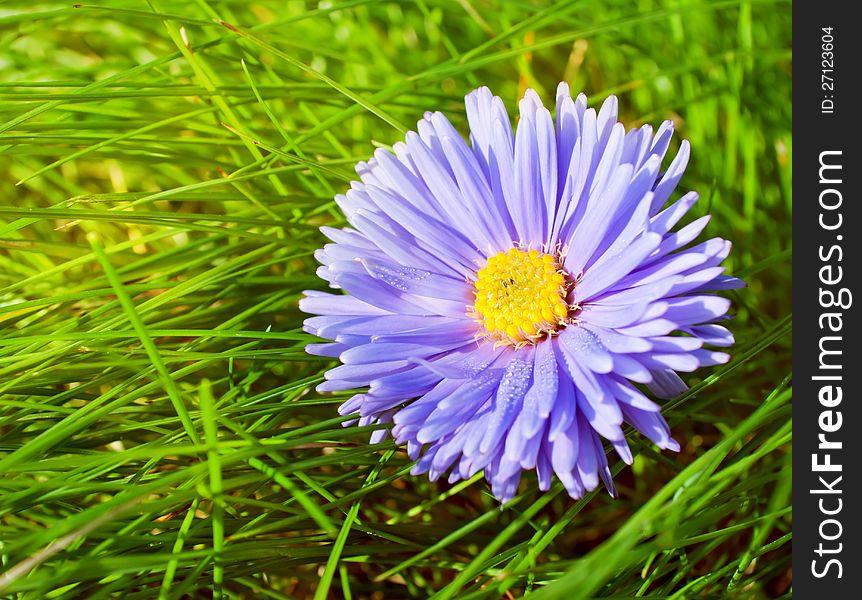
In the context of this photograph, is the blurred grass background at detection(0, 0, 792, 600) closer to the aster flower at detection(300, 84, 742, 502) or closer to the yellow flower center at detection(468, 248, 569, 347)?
the aster flower at detection(300, 84, 742, 502)

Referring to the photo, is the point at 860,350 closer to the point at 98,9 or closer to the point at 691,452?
the point at 691,452

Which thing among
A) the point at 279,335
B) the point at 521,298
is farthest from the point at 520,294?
the point at 279,335

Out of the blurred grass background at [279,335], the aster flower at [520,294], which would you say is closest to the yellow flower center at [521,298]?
the aster flower at [520,294]

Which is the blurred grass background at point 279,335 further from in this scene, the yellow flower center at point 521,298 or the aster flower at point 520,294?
the yellow flower center at point 521,298

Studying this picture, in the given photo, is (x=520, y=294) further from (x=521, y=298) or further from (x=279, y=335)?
(x=279, y=335)

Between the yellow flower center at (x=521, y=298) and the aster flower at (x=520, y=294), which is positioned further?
the yellow flower center at (x=521, y=298)
